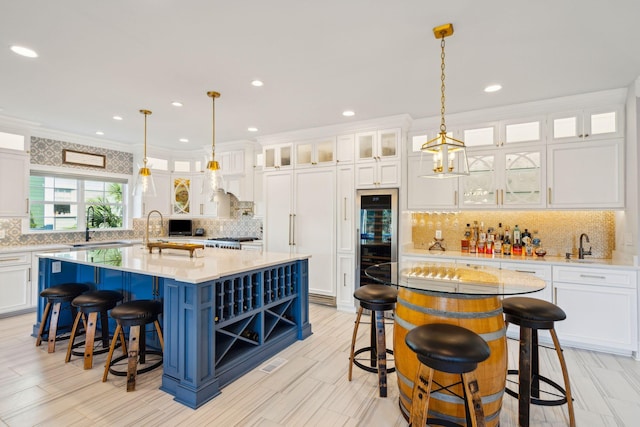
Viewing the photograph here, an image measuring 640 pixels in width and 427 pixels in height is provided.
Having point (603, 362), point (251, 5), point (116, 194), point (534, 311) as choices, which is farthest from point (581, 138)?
point (116, 194)

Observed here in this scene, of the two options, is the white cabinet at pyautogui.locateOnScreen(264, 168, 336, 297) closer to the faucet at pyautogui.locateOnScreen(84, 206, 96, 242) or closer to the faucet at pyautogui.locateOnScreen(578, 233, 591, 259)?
the faucet at pyautogui.locateOnScreen(578, 233, 591, 259)

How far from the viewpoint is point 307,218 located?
4680 millimetres

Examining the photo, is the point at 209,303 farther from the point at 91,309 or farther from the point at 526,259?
the point at 526,259

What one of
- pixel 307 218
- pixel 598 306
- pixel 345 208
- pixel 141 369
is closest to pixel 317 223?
pixel 307 218

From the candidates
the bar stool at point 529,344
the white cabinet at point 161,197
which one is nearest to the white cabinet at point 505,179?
the bar stool at point 529,344

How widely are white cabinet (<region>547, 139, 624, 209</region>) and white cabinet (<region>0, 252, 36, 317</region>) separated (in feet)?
21.6

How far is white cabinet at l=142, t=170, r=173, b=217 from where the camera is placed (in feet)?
19.2

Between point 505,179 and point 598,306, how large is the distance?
1560 mm

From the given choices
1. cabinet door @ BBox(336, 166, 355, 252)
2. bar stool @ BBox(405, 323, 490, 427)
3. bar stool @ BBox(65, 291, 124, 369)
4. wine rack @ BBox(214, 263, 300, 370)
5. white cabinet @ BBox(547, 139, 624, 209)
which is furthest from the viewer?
cabinet door @ BBox(336, 166, 355, 252)

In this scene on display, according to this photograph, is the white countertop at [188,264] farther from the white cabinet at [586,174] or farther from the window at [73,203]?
the white cabinet at [586,174]

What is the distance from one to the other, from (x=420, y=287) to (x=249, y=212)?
15.6ft

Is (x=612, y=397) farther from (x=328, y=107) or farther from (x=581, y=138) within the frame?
(x=328, y=107)

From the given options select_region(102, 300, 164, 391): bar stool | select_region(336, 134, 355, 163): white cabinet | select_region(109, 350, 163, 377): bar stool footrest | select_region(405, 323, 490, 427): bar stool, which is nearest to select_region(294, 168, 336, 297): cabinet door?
select_region(336, 134, 355, 163): white cabinet

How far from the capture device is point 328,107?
12.2 feet
